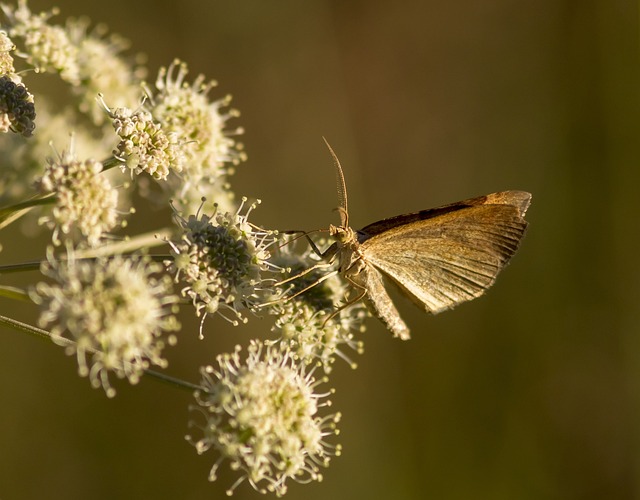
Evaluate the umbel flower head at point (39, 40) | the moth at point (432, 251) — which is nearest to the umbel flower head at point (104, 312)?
the moth at point (432, 251)

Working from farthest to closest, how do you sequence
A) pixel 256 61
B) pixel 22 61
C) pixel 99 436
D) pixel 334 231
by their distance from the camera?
pixel 256 61
pixel 99 436
pixel 22 61
pixel 334 231

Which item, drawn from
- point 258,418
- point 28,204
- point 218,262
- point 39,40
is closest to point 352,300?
point 218,262

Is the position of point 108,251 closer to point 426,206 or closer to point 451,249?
point 451,249

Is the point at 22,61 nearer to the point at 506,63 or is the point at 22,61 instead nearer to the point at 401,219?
the point at 401,219

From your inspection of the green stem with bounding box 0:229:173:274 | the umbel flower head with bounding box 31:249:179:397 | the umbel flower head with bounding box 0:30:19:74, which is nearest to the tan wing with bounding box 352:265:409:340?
A: the green stem with bounding box 0:229:173:274

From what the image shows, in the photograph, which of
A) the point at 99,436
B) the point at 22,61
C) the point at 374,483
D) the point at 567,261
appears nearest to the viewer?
the point at 22,61

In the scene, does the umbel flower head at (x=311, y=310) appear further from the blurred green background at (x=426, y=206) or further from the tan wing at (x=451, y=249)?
the blurred green background at (x=426, y=206)

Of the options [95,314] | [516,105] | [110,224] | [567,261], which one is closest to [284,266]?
[110,224]
